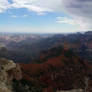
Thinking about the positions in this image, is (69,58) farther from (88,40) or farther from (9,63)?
(88,40)

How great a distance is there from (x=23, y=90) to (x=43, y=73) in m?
15.0

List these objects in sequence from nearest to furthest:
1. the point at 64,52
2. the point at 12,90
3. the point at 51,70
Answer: the point at 12,90
the point at 51,70
the point at 64,52

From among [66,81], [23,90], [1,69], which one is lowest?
[66,81]

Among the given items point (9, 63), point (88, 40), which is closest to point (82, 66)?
point (9, 63)

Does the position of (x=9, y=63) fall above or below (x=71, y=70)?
above

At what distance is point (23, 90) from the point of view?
658 inches

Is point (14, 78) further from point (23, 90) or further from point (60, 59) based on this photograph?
point (60, 59)

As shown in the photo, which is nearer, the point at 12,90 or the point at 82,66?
the point at 12,90

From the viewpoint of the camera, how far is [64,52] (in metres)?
43.3

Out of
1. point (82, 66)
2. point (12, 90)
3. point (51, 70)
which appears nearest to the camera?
point (12, 90)

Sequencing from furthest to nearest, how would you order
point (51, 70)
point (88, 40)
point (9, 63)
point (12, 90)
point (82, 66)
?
point (88, 40) < point (82, 66) < point (51, 70) < point (9, 63) < point (12, 90)

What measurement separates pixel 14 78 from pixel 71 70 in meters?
18.1

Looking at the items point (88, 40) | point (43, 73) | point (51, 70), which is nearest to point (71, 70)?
point (51, 70)

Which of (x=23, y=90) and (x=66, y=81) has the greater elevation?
(x=23, y=90)
